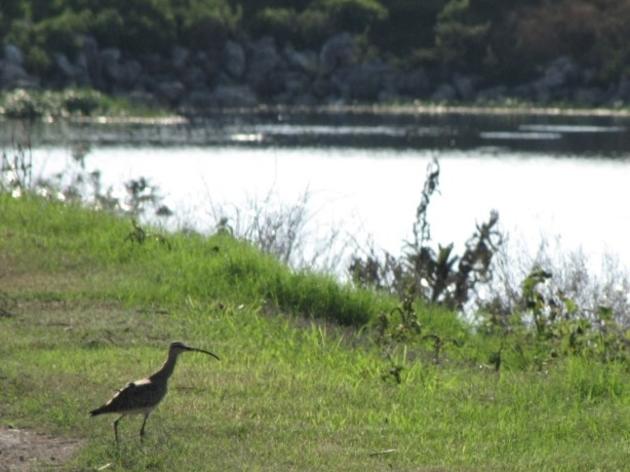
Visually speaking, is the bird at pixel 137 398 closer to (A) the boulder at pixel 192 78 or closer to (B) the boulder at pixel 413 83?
(A) the boulder at pixel 192 78

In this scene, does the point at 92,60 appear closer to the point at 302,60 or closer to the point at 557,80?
the point at 302,60

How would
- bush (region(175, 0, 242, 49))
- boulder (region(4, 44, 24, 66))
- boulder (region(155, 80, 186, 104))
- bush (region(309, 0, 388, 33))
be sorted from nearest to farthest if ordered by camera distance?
boulder (region(4, 44, 24, 66)) → boulder (region(155, 80, 186, 104)) → bush (region(175, 0, 242, 49)) → bush (region(309, 0, 388, 33))

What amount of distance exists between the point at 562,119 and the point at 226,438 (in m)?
55.0

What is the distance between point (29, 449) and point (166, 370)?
82 cm

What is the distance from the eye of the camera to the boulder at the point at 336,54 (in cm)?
7538

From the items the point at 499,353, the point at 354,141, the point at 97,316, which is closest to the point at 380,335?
the point at 499,353

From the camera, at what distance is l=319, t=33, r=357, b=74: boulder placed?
7538 cm

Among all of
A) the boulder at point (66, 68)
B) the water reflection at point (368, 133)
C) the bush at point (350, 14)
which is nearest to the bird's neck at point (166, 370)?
the water reflection at point (368, 133)

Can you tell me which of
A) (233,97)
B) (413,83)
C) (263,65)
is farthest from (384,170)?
(413,83)

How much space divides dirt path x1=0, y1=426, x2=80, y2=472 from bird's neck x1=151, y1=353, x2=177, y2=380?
Answer: 0.56 meters

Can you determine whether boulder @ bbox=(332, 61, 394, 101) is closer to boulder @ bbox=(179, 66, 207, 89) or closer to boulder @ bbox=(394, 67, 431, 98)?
boulder @ bbox=(394, 67, 431, 98)

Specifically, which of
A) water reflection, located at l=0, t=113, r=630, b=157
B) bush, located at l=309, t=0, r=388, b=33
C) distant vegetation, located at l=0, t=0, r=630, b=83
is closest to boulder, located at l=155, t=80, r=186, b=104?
distant vegetation, located at l=0, t=0, r=630, b=83

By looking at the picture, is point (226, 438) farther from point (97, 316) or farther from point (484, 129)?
point (484, 129)

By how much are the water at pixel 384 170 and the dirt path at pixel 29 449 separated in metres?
10.8
